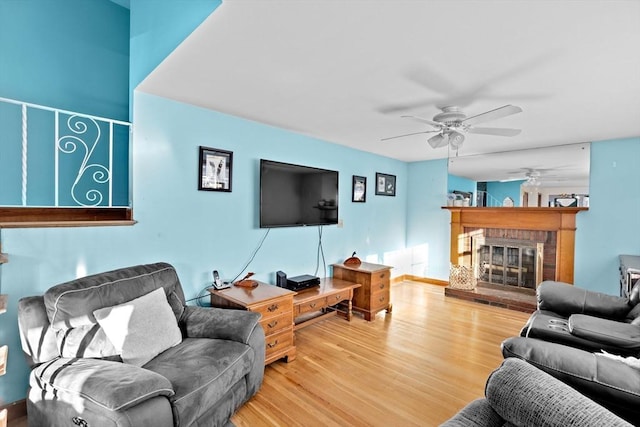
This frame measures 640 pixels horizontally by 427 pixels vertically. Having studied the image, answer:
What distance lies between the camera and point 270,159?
3422 millimetres

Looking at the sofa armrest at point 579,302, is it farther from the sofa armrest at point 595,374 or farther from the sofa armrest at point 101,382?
the sofa armrest at point 101,382

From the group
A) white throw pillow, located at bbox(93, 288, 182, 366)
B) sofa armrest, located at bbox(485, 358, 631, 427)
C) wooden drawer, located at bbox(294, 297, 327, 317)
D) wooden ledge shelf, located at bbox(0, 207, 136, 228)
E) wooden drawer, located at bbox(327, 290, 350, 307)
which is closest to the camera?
sofa armrest, located at bbox(485, 358, 631, 427)

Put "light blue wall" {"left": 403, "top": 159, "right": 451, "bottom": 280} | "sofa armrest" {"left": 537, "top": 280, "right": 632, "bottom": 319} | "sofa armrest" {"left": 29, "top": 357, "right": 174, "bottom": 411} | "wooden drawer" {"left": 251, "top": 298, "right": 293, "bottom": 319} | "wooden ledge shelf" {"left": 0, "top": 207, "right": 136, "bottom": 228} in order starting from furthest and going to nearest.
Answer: "light blue wall" {"left": 403, "top": 159, "right": 451, "bottom": 280}, "wooden drawer" {"left": 251, "top": 298, "right": 293, "bottom": 319}, "sofa armrest" {"left": 537, "top": 280, "right": 632, "bottom": 319}, "wooden ledge shelf" {"left": 0, "top": 207, "right": 136, "bottom": 228}, "sofa armrest" {"left": 29, "top": 357, "right": 174, "bottom": 411}

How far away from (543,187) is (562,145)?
0.61m

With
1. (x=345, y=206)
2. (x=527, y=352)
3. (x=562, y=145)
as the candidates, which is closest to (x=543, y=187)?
(x=562, y=145)

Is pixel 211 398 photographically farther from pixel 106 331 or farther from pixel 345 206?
pixel 345 206

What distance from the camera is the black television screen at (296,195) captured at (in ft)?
10.6

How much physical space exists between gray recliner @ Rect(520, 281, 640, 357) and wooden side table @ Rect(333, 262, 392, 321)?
5.41 feet

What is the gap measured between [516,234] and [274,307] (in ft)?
13.1

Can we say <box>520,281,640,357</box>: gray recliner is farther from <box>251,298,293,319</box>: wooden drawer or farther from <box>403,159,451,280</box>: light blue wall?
<box>403,159,451,280</box>: light blue wall

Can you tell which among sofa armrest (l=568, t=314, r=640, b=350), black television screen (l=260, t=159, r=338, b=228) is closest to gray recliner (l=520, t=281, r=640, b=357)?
sofa armrest (l=568, t=314, r=640, b=350)

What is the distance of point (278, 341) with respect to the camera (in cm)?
261

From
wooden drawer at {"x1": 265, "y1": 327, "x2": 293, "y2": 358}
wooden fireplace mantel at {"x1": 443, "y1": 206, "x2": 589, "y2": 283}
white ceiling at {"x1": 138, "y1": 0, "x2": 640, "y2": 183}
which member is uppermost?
white ceiling at {"x1": 138, "y1": 0, "x2": 640, "y2": 183}

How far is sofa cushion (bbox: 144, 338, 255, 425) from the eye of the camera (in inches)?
61.4
